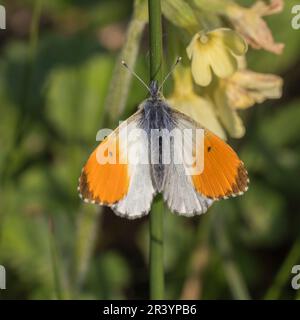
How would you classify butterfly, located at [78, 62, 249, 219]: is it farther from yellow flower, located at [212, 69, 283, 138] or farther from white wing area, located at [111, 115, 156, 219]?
yellow flower, located at [212, 69, 283, 138]

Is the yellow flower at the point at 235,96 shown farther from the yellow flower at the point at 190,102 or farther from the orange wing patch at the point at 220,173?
the orange wing patch at the point at 220,173

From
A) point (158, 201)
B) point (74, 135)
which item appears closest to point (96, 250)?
point (74, 135)

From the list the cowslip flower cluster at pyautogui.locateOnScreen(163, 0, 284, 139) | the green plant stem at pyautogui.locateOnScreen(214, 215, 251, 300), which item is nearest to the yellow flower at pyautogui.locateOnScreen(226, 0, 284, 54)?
the cowslip flower cluster at pyautogui.locateOnScreen(163, 0, 284, 139)

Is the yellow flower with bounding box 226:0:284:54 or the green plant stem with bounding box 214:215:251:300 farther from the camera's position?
the green plant stem with bounding box 214:215:251:300

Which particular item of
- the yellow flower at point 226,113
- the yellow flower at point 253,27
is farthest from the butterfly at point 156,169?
the yellow flower at point 253,27

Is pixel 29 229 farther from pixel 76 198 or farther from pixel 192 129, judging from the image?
pixel 192 129

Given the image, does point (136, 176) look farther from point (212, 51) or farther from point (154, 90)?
point (212, 51)
